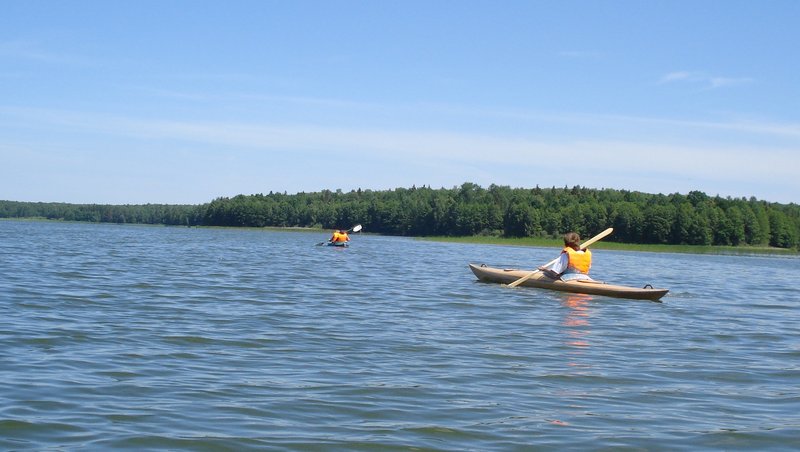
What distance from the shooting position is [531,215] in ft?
343

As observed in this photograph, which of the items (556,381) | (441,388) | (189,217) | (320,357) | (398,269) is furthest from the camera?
(189,217)

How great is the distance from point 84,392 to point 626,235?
9236 cm

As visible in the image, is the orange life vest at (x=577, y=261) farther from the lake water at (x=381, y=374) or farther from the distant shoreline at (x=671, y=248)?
the distant shoreline at (x=671, y=248)

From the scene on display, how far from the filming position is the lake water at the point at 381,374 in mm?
6598

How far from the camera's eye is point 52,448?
5.95 meters

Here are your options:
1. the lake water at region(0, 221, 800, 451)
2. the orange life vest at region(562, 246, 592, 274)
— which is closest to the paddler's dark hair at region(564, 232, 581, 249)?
the orange life vest at region(562, 246, 592, 274)

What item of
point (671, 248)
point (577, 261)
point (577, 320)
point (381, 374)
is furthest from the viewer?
point (671, 248)

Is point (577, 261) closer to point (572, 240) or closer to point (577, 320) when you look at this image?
point (572, 240)

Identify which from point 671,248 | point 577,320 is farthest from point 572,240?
point 671,248

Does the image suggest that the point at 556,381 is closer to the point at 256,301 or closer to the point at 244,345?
the point at 244,345

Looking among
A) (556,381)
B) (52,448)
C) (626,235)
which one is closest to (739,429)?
(556,381)

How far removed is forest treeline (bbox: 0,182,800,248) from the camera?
94.8 meters

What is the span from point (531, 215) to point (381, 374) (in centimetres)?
9702

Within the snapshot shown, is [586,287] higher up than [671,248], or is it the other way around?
[671,248]
